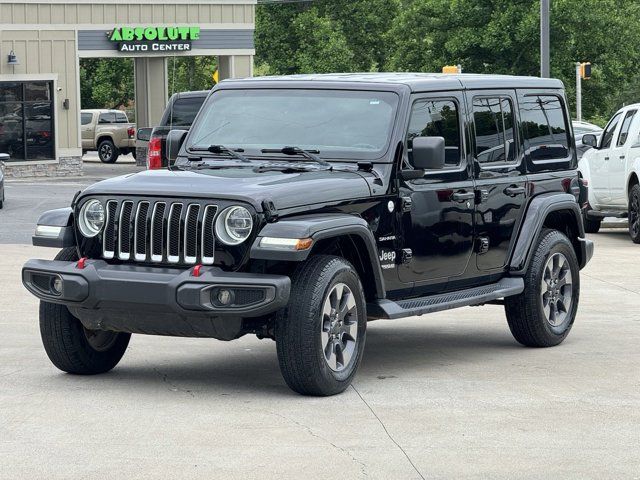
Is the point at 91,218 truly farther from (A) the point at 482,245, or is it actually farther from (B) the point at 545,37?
(B) the point at 545,37

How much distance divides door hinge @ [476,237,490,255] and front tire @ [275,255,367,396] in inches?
59.6

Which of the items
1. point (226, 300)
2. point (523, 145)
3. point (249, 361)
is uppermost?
point (523, 145)

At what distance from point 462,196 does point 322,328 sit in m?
1.87

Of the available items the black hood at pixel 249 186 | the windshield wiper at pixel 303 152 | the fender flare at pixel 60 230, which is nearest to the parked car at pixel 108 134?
the windshield wiper at pixel 303 152

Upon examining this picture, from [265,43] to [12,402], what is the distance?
57.3 meters

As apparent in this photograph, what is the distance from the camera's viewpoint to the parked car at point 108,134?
159ft

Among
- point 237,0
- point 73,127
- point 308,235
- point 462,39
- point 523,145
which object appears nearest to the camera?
Answer: point 308,235

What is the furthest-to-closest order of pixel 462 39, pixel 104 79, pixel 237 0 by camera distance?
pixel 104 79, pixel 462 39, pixel 237 0

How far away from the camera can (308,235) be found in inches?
317

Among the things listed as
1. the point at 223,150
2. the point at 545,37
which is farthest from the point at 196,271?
the point at 545,37

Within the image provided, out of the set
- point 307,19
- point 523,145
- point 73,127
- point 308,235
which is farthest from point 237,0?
point 308,235

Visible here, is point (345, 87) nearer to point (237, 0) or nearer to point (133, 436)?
point (133, 436)

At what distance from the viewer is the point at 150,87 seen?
141 ft

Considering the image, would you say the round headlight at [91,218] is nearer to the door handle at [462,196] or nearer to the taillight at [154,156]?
the door handle at [462,196]
